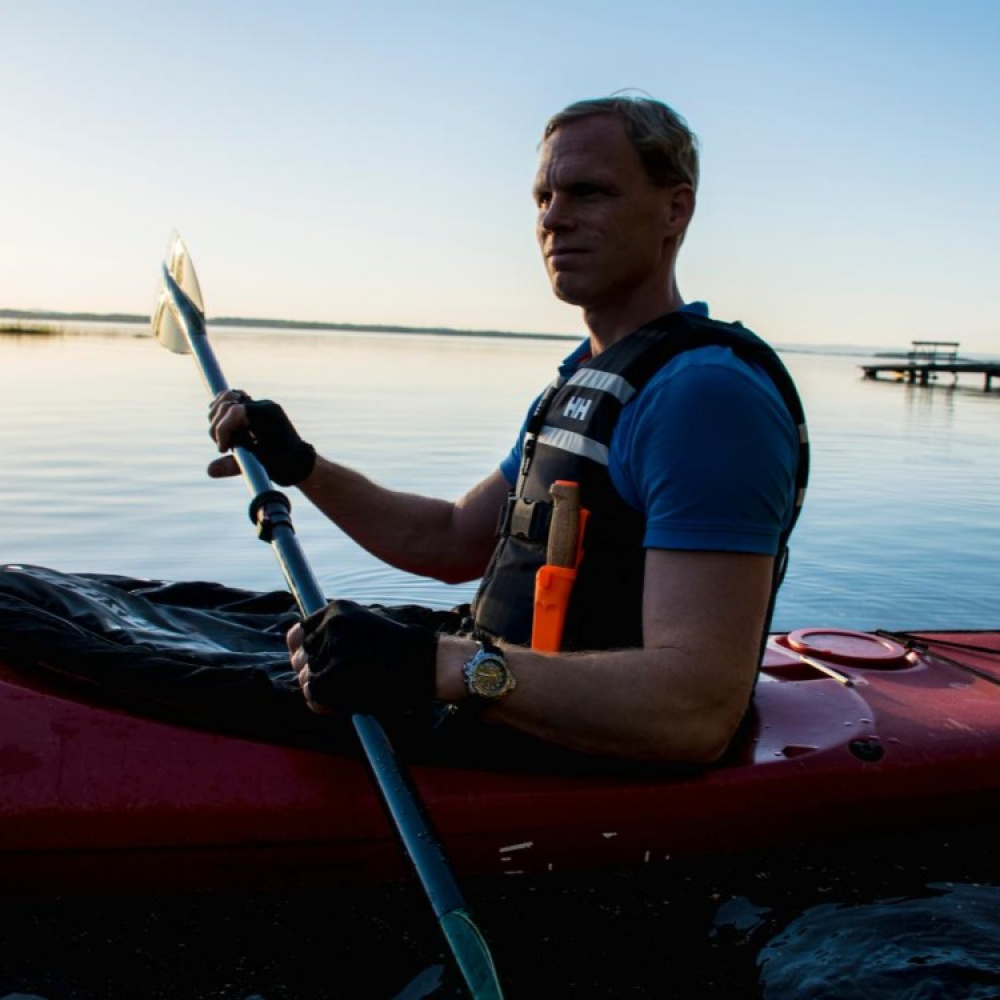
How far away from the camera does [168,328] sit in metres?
4.11

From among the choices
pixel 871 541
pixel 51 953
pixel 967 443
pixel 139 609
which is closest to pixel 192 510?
pixel 871 541

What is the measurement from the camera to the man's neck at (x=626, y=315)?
2537 millimetres

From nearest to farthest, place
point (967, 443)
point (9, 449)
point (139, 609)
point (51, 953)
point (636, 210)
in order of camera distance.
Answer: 1. point (51, 953)
2. point (636, 210)
3. point (139, 609)
4. point (9, 449)
5. point (967, 443)

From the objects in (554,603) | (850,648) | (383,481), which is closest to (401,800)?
(554,603)

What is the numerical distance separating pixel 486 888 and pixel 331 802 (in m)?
0.42

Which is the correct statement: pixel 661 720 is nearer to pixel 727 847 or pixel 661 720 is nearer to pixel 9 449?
pixel 727 847

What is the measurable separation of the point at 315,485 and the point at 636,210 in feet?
4.09

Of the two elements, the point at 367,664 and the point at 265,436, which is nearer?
the point at 367,664

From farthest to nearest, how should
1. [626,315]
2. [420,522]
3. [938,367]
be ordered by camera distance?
[938,367]
[420,522]
[626,315]

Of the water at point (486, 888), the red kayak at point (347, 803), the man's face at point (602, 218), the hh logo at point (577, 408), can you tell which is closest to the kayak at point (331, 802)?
the red kayak at point (347, 803)

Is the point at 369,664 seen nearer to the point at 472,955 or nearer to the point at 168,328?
the point at 472,955

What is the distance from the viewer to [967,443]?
53.4 ft

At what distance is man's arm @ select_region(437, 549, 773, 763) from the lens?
6.62 ft

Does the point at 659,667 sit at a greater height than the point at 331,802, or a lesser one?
greater
